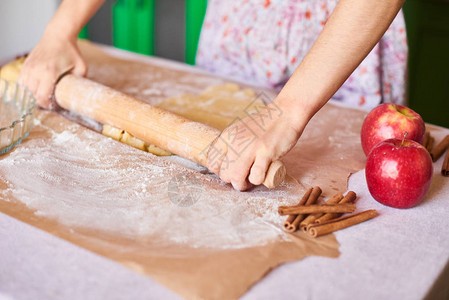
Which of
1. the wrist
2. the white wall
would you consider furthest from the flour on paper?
the white wall

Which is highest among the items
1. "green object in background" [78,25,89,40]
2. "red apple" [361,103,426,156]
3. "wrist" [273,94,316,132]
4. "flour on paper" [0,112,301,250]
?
"wrist" [273,94,316,132]

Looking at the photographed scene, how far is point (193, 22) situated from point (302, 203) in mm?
1794

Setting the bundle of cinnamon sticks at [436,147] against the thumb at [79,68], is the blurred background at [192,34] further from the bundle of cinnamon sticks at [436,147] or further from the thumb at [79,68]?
the bundle of cinnamon sticks at [436,147]

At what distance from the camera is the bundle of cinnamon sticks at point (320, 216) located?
85cm

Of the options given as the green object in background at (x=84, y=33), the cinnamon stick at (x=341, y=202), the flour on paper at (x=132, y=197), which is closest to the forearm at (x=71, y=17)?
the flour on paper at (x=132, y=197)

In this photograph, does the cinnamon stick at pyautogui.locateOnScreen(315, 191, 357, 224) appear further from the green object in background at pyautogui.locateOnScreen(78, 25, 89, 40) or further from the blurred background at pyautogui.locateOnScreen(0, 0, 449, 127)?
the green object in background at pyautogui.locateOnScreen(78, 25, 89, 40)

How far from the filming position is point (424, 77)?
8.96 feet

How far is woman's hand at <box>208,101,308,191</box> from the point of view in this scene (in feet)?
3.10

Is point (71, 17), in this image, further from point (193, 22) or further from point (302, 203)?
point (193, 22)

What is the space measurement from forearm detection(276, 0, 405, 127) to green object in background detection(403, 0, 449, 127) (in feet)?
5.45

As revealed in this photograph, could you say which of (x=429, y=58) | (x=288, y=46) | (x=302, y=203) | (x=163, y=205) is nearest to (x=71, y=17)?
(x=288, y=46)

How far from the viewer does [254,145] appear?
94 cm

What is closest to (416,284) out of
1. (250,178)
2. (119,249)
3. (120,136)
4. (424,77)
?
(250,178)

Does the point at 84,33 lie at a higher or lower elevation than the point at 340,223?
lower
